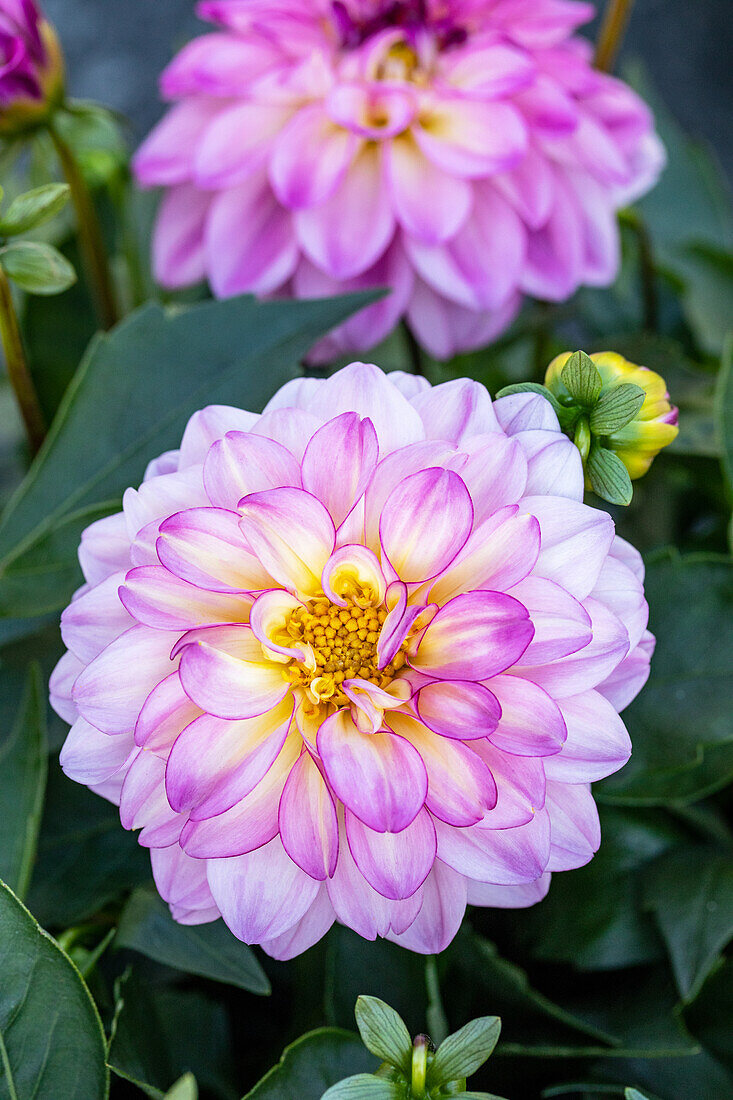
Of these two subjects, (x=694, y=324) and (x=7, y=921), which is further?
(x=694, y=324)

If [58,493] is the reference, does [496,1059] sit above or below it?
below

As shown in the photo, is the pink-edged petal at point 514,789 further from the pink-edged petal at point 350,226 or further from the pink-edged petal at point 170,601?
the pink-edged petal at point 350,226

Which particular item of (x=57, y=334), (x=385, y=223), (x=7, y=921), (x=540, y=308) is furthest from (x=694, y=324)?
(x=7, y=921)

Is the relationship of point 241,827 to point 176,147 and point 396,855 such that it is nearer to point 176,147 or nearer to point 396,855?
point 396,855

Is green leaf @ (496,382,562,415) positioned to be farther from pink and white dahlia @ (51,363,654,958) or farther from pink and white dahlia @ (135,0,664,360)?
pink and white dahlia @ (135,0,664,360)

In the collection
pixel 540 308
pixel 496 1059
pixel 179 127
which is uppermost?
pixel 179 127

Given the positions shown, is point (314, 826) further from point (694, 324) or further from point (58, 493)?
point (694, 324)

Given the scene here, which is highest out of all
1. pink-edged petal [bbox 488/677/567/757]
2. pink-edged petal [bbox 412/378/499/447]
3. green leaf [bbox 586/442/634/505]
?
pink-edged petal [bbox 412/378/499/447]

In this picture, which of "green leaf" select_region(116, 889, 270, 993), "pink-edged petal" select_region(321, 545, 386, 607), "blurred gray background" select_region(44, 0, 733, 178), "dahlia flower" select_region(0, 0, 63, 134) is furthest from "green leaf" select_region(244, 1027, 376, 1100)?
"blurred gray background" select_region(44, 0, 733, 178)

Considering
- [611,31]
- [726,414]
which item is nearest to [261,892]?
[726,414]
